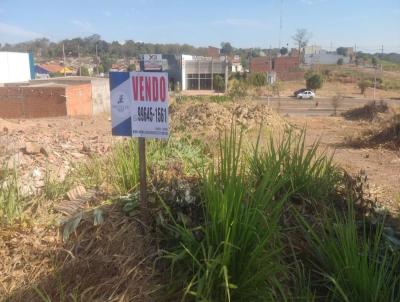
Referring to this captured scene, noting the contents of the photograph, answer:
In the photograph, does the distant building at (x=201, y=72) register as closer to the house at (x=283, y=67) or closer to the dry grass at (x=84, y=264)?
the house at (x=283, y=67)

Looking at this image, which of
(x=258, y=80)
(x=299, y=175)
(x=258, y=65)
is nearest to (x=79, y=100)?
(x=299, y=175)

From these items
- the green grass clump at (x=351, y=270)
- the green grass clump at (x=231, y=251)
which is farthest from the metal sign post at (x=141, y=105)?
the green grass clump at (x=351, y=270)

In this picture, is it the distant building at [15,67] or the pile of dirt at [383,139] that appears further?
the distant building at [15,67]

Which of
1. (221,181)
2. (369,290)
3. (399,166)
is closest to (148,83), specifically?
(221,181)

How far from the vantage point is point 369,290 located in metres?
2.28

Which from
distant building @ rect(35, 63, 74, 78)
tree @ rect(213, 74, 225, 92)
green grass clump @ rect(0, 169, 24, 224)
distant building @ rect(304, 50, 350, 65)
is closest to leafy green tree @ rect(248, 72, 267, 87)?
tree @ rect(213, 74, 225, 92)

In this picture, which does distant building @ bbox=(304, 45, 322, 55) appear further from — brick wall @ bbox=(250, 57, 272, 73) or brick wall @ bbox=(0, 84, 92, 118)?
brick wall @ bbox=(0, 84, 92, 118)

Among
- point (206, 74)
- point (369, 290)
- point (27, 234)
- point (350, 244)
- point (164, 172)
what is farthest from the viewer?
point (206, 74)

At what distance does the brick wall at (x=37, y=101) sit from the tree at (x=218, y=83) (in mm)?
37202

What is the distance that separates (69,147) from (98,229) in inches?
158

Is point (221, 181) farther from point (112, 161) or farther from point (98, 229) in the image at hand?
point (112, 161)

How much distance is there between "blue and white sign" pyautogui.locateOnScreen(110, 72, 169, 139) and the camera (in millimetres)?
2795

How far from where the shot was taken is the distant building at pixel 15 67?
47.4 meters

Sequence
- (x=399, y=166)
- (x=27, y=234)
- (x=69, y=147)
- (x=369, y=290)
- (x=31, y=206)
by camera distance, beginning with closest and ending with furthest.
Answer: (x=369, y=290)
(x=27, y=234)
(x=31, y=206)
(x=69, y=147)
(x=399, y=166)
